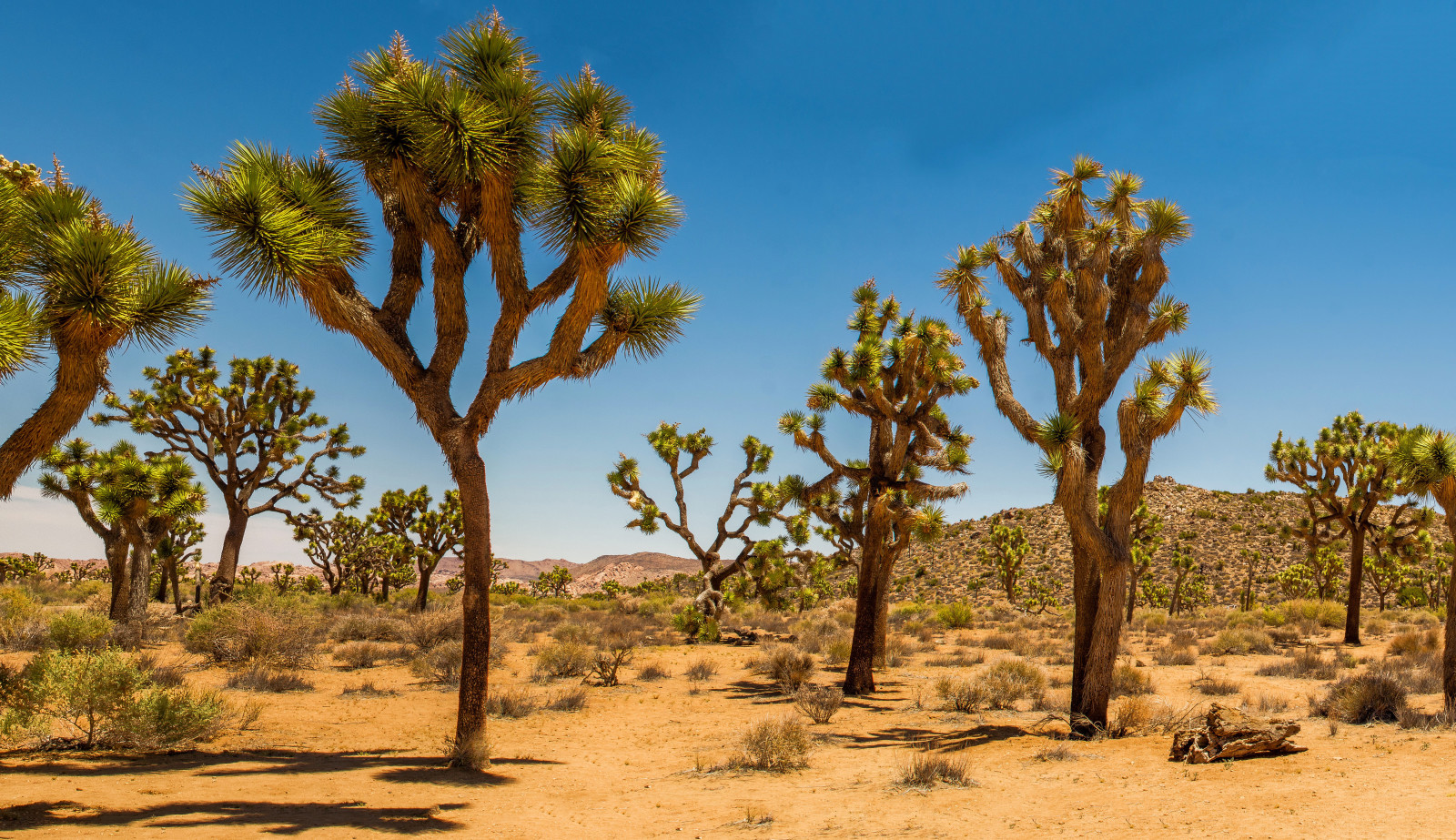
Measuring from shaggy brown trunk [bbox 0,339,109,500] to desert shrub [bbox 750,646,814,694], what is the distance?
1138 centimetres

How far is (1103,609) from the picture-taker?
10.4 m

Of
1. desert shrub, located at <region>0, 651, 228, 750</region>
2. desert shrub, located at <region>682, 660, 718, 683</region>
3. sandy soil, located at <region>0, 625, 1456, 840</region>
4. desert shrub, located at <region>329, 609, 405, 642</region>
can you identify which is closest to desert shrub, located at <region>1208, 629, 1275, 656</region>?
sandy soil, located at <region>0, 625, 1456, 840</region>

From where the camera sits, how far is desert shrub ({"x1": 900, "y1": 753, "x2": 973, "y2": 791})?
25.7 ft

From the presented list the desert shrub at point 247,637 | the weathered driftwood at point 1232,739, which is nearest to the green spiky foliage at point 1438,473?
the weathered driftwood at point 1232,739

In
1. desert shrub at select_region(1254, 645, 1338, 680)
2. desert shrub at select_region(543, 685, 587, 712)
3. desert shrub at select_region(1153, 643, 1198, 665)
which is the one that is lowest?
desert shrub at select_region(543, 685, 587, 712)

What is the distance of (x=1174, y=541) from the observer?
5325cm

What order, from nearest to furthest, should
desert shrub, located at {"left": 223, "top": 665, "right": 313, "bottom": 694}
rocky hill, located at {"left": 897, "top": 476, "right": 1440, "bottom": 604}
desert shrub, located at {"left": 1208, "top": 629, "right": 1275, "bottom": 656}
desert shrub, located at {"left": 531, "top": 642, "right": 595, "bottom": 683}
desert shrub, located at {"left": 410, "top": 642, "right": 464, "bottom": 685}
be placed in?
desert shrub, located at {"left": 223, "top": 665, "right": 313, "bottom": 694}
desert shrub, located at {"left": 410, "top": 642, "right": 464, "bottom": 685}
desert shrub, located at {"left": 531, "top": 642, "right": 595, "bottom": 683}
desert shrub, located at {"left": 1208, "top": 629, "right": 1275, "bottom": 656}
rocky hill, located at {"left": 897, "top": 476, "right": 1440, "bottom": 604}

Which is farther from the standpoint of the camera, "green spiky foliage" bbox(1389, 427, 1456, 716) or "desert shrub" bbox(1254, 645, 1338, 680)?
"desert shrub" bbox(1254, 645, 1338, 680)

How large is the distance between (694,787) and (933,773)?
2521 millimetres

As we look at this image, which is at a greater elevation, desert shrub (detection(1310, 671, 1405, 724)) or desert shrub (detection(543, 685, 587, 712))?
desert shrub (detection(1310, 671, 1405, 724))

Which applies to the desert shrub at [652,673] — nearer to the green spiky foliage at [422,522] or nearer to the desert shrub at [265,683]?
the desert shrub at [265,683]

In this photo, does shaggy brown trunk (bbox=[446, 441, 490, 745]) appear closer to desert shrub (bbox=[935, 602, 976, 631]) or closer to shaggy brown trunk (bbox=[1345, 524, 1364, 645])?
desert shrub (bbox=[935, 602, 976, 631])

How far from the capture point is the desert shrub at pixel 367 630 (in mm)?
20312

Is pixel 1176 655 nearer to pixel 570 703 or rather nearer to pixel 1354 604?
pixel 1354 604
